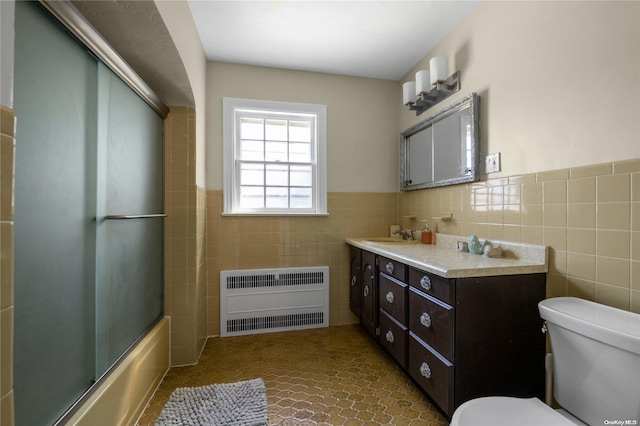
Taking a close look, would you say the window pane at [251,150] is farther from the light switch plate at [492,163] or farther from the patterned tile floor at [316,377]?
the light switch plate at [492,163]

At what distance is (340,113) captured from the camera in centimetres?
289

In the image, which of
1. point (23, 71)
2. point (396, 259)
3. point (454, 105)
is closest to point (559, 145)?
point (454, 105)

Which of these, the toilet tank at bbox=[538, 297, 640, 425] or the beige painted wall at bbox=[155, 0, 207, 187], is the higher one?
the beige painted wall at bbox=[155, 0, 207, 187]

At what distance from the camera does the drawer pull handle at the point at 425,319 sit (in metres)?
1.53

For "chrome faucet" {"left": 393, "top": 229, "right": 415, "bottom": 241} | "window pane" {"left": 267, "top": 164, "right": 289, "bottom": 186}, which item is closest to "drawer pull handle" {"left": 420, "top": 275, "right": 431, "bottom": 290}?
"chrome faucet" {"left": 393, "top": 229, "right": 415, "bottom": 241}

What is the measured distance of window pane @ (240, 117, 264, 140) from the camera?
8.97 ft

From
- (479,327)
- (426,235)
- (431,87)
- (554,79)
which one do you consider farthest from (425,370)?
(431,87)

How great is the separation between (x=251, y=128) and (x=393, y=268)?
1903 mm

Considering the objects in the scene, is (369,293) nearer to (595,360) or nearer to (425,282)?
(425,282)

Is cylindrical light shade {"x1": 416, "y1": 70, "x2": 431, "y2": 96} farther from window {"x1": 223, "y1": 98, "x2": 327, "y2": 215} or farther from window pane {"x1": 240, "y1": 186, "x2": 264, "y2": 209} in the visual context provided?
window pane {"x1": 240, "y1": 186, "x2": 264, "y2": 209}

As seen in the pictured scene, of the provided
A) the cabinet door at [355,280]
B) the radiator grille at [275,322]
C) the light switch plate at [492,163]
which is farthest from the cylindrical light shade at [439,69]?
the radiator grille at [275,322]

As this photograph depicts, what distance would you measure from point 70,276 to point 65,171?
1.37 ft

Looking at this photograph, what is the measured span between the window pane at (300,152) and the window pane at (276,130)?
0.13 metres

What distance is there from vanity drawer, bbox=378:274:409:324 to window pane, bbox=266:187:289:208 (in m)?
1.24
